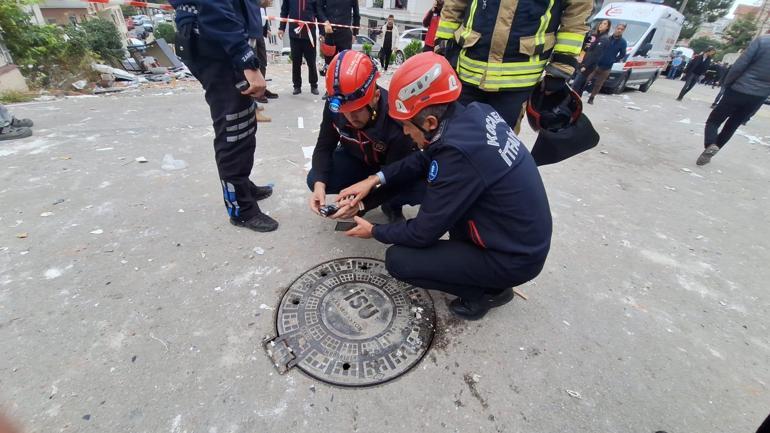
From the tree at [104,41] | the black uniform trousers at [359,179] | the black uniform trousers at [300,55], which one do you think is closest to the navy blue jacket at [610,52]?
the black uniform trousers at [300,55]

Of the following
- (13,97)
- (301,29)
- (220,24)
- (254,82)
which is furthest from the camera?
(301,29)

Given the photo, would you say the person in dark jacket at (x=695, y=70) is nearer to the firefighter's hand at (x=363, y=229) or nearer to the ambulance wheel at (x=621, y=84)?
the ambulance wheel at (x=621, y=84)

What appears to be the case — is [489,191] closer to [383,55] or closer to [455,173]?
[455,173]

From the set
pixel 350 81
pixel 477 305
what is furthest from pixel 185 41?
pixel 477 305

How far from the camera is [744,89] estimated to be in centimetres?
408

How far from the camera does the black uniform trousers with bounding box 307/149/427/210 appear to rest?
8.04 feet

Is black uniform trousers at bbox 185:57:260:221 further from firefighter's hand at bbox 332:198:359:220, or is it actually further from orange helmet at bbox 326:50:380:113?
firefighter's hand at bbox 332:198:359:220

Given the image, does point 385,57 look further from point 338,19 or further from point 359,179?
point 359,179

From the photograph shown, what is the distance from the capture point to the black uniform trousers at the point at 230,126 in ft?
6.79

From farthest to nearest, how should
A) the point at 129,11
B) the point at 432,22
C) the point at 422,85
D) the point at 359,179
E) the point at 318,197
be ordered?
the point at 129,11 < the point at 432,22 < the point at 359,179 < the point at 318,197 < the point at 422,85

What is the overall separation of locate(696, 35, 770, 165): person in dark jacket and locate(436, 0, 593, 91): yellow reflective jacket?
3468mm

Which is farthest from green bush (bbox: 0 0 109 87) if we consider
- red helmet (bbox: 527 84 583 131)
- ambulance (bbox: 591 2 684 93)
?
ambulance (bbox: 591 2 684 93)

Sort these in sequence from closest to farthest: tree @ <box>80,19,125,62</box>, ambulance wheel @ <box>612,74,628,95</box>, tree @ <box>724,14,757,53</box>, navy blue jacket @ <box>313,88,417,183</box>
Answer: navy blue jacket @ <box>313,88,417,183</box>, tree @ <box>80,19,125,62</box>, ambulance wheel @ <box>612,74,628,95</box>, tree @ <box>724,14,757,53</box>

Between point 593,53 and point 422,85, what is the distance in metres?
7.87
